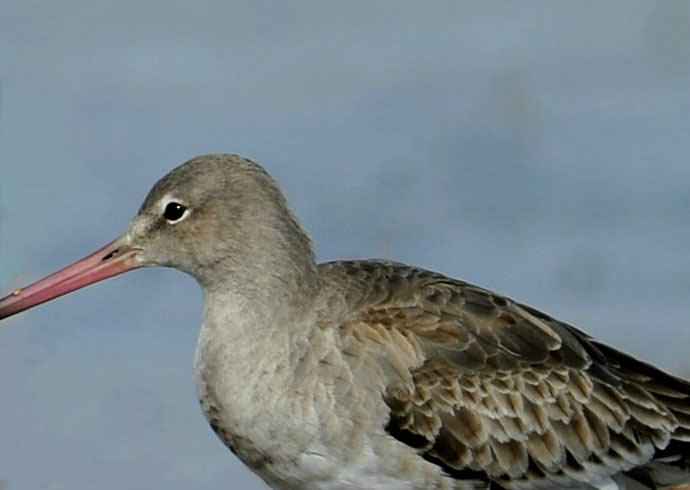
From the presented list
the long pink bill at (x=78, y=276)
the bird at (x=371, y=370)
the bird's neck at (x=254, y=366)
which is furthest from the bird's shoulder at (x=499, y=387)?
the long pink bill at (x=78, y=276)

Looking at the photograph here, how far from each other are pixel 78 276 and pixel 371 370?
5.88 ft

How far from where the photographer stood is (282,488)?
878cm

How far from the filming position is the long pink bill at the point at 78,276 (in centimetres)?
915

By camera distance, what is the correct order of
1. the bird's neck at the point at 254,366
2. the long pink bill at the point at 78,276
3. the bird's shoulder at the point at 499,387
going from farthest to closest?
the long pink bill at the point at 78,276, the bird's shoulder at the point at 499,387, the bird's neck at the point at 254,366

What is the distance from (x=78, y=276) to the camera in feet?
30.5

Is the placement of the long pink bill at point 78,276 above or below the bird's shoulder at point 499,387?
above

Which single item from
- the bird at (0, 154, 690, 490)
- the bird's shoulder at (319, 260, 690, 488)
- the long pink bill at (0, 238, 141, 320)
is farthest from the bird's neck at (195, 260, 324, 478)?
the long pink bill at (0, 238, 141, 320)

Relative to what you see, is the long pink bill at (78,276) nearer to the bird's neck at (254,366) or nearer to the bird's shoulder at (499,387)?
the bird's neck at (254,366)

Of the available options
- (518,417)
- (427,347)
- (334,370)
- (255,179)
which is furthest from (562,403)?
(255,179)

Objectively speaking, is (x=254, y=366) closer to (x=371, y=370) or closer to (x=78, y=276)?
(x=371, y=370)

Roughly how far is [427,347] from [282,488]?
1.14 metres

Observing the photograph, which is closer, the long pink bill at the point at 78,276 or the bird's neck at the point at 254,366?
the bird's neck at the point at 254,366

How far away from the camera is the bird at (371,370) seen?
862 cm

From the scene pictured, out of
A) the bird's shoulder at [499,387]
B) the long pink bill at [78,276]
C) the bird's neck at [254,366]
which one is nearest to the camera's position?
the bird's neck at [254,366]
